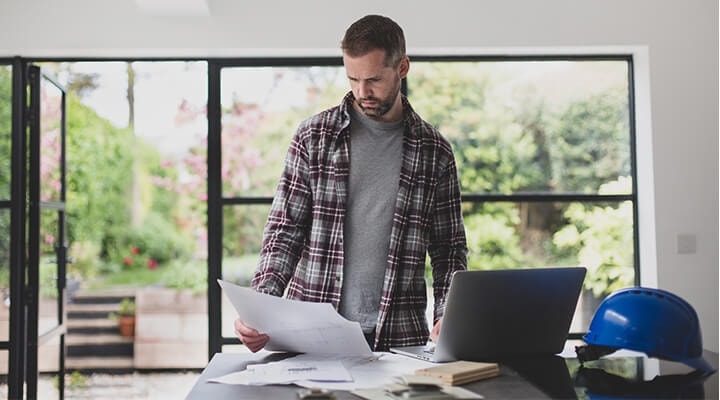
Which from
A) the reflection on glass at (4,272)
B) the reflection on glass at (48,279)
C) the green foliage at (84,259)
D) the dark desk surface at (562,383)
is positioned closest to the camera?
the dark desk surface at (562,383)

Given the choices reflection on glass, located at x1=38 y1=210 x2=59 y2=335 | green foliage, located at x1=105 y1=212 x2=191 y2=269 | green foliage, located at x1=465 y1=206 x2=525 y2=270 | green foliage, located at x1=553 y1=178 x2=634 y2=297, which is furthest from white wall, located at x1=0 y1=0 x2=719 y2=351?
green foliage, located at x1=105 y1=212 x2=191 y2=269

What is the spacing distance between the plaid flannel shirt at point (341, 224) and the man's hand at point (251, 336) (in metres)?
0.35

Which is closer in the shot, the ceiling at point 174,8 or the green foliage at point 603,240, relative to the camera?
the ceiling at point 174,8

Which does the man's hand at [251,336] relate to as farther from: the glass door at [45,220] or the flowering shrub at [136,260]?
the flowering shrub at [136,260]

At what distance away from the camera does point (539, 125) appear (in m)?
3.91

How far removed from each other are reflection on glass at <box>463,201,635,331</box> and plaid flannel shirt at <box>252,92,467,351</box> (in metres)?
1.76

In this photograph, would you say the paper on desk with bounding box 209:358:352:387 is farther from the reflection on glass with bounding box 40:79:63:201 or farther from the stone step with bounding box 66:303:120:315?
the stone step with bounding box 66:303:120:315

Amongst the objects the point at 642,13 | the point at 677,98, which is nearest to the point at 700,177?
the point at 677,98

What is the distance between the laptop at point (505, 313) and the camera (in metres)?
1.49

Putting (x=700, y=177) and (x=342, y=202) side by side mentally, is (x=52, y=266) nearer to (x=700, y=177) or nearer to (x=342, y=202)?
(x=342, y=202)

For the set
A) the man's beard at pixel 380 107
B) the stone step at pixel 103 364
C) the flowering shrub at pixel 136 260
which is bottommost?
the stone step at pixel 103 364

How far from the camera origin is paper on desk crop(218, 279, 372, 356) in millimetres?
1554

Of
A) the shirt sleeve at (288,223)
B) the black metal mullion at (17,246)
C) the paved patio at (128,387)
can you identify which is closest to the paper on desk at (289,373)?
the shirt sleeve at (288,223)

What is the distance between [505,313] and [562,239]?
2480 millimetres
